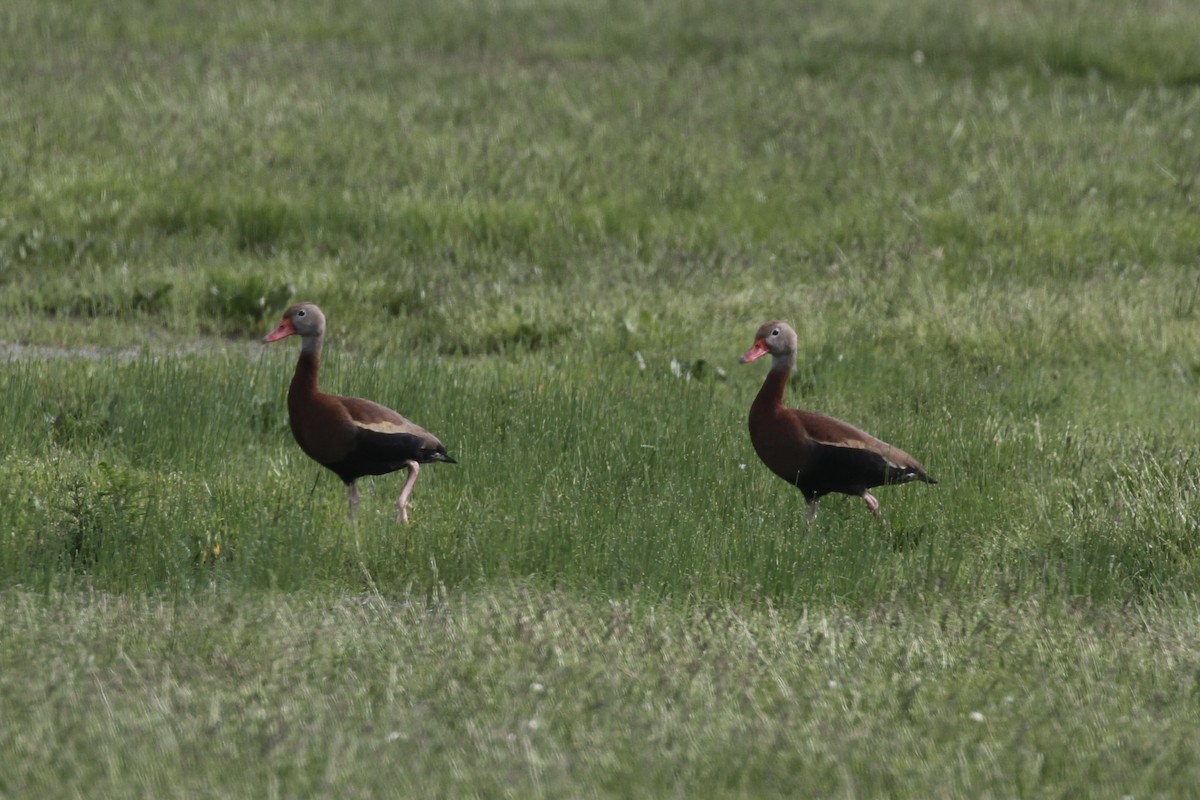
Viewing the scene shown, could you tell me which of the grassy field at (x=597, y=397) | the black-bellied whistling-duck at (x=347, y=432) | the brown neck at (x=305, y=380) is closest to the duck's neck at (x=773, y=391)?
the grassy field at (x=597, y=397)

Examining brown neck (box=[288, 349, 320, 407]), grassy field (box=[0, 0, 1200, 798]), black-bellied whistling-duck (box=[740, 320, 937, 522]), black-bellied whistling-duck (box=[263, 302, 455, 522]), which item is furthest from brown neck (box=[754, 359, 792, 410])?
brown neck (box=[288, 349, 320, 407])

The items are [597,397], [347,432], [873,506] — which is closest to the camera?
[347,432]

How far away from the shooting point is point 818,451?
692cm

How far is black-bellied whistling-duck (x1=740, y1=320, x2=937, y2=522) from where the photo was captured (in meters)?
6.92

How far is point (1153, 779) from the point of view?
4613 millimetres

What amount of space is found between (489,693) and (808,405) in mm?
5125

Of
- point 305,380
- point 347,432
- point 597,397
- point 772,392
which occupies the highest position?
point 772,392

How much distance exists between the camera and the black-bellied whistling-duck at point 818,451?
6.92 metres

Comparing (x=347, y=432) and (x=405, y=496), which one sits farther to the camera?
(x=405, y=496)

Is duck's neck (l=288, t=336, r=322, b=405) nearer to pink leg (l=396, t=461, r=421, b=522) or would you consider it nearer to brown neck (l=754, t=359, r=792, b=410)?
pink leg (l=396, t=461, r=421, b=522)

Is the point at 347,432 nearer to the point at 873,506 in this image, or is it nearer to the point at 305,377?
the point at 305,377

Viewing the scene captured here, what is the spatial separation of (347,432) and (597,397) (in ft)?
8.31

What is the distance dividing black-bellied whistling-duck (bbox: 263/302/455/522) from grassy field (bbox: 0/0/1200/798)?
243 mm

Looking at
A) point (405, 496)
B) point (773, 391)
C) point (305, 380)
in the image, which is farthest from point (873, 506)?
point (305, 380)
